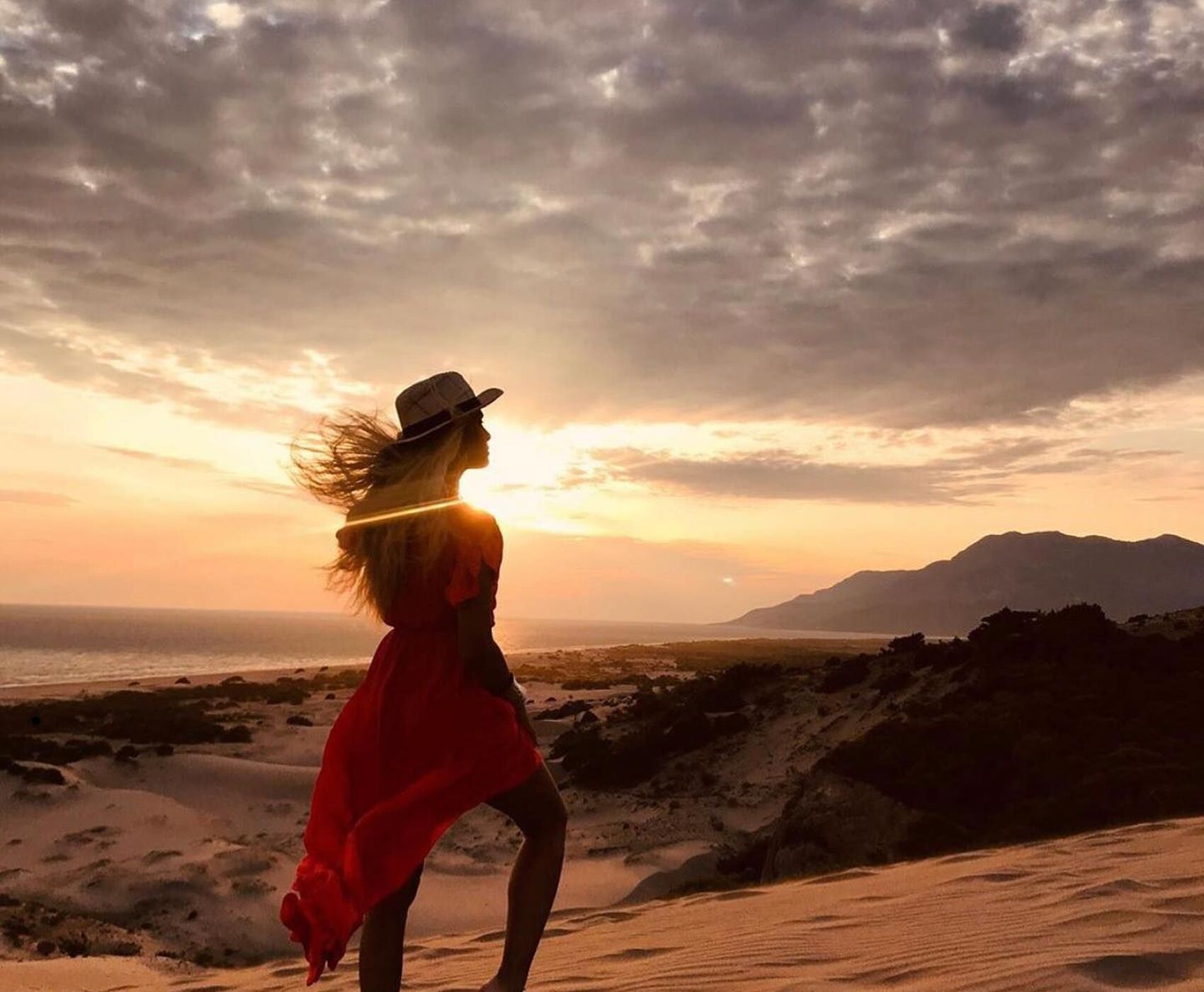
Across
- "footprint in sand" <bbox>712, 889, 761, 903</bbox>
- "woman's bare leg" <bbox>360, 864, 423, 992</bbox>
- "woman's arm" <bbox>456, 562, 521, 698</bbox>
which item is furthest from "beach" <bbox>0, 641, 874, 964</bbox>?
"woman's arm" <bbox>456, 562, 521, 698</bbox>

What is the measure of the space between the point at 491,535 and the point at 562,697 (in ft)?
89.7

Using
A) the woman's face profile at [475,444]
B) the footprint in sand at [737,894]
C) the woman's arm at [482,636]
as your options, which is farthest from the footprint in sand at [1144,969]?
the footprint in sand at [737,894]

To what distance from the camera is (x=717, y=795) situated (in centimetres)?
1288

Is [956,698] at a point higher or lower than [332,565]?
lower

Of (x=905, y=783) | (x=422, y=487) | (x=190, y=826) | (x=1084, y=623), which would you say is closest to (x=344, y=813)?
(x=422, y=487)

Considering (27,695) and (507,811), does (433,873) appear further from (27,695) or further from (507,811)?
(27,695)

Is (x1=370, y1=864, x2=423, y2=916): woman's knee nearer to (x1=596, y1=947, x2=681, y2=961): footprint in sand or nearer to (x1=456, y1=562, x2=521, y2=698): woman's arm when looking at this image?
(x1=456, y1=562, x2=521, y2=698): woman's arm

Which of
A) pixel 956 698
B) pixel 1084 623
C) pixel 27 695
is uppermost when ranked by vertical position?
pixel 1084 623

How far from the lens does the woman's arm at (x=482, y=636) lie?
308 cm

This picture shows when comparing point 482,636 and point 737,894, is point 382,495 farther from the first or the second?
point 737,894

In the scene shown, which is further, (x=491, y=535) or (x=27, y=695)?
(x=27, y=695)

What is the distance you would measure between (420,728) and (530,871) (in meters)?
0.63

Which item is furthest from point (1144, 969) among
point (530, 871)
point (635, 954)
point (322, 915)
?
point (322, 915)

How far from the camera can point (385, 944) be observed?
10.0 feet
